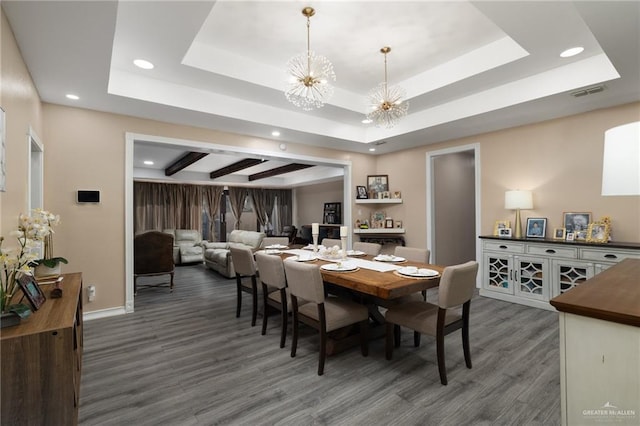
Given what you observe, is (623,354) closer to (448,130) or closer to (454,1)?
(454,1)

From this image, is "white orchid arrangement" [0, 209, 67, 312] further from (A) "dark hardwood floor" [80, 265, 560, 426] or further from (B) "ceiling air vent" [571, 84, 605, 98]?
(B) "ceiling air vent" [571, 84, 605, 98]

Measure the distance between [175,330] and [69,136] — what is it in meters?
2.53

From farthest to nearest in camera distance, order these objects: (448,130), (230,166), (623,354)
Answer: (230,166) → (448,130) → (623,354)

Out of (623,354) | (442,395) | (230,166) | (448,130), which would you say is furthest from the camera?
(230,166)

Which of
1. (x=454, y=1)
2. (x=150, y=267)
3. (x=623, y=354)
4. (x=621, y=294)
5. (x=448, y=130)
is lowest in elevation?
(x=150, y=267)

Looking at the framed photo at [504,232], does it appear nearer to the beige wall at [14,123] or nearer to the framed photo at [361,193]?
the framed photo at [361,193]

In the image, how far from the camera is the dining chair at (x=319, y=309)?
231cm

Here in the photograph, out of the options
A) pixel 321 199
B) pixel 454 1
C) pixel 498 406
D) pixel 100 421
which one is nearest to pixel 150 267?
pixel 100 421

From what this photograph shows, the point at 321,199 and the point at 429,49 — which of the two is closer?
the point at 429,49

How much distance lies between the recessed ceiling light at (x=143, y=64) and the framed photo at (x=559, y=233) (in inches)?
205

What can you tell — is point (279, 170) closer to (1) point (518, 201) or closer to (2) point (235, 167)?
(2) point (235, 167)

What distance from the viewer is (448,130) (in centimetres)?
454

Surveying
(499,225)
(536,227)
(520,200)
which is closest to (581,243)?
(536,227)

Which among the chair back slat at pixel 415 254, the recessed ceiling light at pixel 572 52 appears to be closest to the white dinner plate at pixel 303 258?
the chair back slat at pixel 415 254
